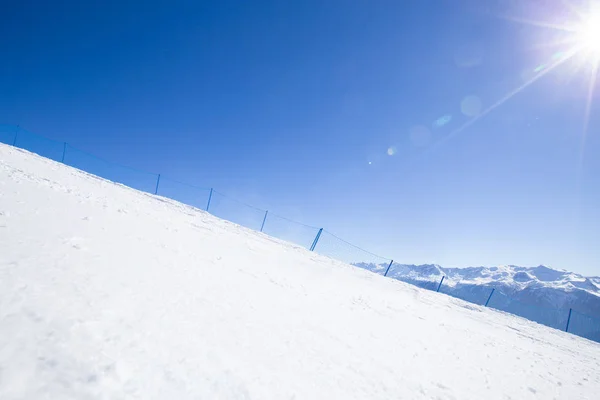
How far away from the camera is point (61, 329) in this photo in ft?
9.14

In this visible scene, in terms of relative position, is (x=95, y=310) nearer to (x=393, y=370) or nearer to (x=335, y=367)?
(x=335, y=367)

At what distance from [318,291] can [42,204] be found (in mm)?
7468

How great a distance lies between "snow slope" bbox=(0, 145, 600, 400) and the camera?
2613 millimetres

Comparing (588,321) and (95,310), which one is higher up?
(95,310)

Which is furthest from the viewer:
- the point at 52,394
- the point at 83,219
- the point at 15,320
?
the point at 83,219

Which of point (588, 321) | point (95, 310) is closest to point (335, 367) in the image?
point (95, 310)

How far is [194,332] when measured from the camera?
355 centimetres

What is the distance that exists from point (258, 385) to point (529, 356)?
841 centimetres

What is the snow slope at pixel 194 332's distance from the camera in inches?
103

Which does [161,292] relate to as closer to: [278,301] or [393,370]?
[278,301]

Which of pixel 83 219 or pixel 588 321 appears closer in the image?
pixel 83 219

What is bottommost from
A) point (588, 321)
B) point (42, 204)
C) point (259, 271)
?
point (588, 321)

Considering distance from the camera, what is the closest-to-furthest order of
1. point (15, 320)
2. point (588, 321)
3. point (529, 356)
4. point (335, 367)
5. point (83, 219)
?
point (15, 320) < point (335, 367) < point (83, 219) < point (529, 356) < point (588, 321)

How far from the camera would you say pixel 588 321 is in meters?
21.7
